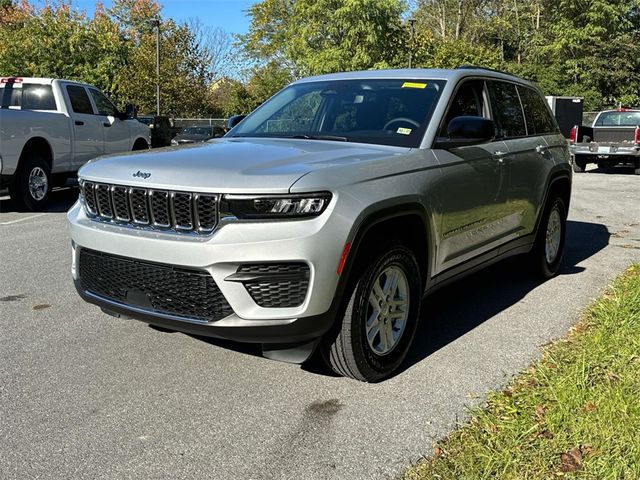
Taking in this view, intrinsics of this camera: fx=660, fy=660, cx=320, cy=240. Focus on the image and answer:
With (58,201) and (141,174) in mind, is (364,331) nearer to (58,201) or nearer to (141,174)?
(141,174)

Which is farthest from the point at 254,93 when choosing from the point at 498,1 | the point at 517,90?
the point at 517,90

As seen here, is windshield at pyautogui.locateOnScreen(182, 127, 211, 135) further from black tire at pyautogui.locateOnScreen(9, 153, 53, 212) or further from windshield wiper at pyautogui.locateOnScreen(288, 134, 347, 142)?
windshield wiper at pyautogui.locateOnScreen(288, 134, 347, 142)

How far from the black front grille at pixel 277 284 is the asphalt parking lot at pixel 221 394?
2.09 ft

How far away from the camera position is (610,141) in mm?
19062

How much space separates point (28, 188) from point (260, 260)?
8455 mm

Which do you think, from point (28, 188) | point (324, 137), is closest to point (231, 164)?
point (324, 137)

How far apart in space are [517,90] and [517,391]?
123 inches

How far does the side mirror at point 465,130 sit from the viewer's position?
13.9 ft

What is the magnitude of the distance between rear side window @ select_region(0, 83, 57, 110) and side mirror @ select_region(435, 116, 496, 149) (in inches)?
360

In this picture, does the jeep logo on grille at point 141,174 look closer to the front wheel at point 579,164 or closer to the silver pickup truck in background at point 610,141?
the silver pickup truck in background at point 610,141

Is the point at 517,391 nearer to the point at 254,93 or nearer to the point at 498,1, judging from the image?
the point at 254,93

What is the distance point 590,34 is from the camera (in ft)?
135

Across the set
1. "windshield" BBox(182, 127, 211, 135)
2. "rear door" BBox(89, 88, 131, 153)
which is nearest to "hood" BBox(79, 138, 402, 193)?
"rear door" BBox(89, 88, 131, 153)

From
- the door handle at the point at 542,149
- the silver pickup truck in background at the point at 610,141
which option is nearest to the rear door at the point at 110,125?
the door handle at the point at 542,149
